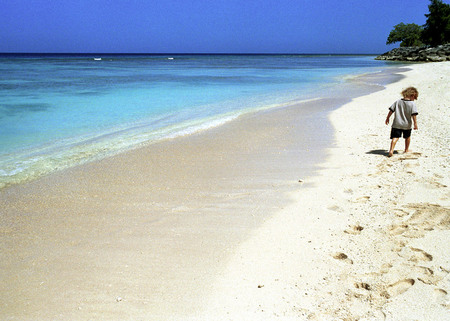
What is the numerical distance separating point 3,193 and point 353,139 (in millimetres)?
6894

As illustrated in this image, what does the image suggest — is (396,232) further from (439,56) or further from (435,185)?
(439,56)

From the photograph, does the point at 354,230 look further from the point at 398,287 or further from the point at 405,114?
the point at 405,114

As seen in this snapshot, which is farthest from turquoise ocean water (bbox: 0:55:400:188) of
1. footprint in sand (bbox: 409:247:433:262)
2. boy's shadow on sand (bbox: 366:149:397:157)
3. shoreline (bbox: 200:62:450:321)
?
footprint in sand (bbox: 409:247:433:262)

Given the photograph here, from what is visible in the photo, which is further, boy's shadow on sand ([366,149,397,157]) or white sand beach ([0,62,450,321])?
boy's shadow on sand ([366,149,397,157])

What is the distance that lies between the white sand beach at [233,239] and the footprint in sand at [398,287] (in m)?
0.01

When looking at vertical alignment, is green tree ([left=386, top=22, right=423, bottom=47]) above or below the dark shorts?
above

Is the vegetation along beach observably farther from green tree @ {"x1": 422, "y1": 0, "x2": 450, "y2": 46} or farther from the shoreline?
green tree @ {"x1": 422, "y1": 0, "x2": 450, "y2": 46}

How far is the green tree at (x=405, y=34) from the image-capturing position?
8700 cm

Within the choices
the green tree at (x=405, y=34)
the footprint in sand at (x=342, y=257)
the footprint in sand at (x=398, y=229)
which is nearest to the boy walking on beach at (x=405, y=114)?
the footprint in sand at (x=398, y=229)

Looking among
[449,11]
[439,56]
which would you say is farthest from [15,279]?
[449,11]

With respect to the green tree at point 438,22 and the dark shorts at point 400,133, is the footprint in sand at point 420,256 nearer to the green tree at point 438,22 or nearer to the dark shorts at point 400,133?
the dark shorts at point 400,133

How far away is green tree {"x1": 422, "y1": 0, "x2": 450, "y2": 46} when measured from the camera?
207 feet

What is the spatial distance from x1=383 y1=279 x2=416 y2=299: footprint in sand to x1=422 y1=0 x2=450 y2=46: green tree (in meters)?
75.4

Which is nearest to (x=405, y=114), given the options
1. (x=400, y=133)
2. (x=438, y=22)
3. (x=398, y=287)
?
(x=400, y=133)
